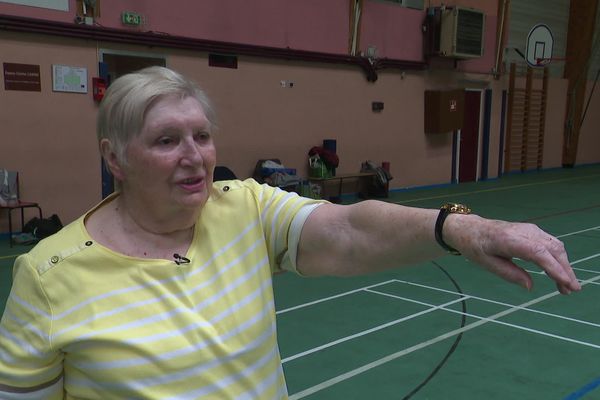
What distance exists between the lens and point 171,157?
125 cm

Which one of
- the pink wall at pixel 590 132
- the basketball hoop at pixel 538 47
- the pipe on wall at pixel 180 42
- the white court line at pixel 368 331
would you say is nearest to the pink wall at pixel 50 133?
the pipe on wall at pixel 180 42

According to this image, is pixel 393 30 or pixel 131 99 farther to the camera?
pixel 393 30

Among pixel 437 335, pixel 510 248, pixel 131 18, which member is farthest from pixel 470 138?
pixel 510 248

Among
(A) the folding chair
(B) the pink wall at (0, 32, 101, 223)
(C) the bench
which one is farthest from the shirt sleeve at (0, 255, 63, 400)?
(C) the bench

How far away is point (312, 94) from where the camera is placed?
9938 mm

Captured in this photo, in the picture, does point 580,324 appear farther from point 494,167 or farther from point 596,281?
point 494,167

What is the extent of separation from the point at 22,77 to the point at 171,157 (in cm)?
628

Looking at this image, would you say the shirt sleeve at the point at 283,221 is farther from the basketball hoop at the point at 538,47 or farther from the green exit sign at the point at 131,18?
the basketball hoop at the point at 538,47

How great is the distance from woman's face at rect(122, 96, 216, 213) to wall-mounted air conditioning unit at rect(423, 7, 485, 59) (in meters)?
10.9

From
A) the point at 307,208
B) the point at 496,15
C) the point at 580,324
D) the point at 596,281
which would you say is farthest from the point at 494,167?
the point at 307,208

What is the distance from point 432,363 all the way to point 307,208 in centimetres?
253

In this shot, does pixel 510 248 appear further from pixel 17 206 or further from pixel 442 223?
pixel 17 206

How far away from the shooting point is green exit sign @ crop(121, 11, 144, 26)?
7360 millimetres

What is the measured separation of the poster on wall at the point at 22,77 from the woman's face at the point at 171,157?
6.14 m
